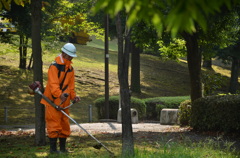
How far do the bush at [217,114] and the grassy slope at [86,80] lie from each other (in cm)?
1106

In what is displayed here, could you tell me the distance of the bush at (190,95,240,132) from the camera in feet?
40.3

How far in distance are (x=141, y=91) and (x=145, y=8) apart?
33.8 metres

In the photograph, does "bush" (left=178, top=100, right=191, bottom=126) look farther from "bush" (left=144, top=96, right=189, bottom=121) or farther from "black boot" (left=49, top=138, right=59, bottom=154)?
"bush" (left=144, top=96, right=189, bottom=121)

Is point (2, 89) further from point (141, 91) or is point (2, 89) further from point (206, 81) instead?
point (206, 81)

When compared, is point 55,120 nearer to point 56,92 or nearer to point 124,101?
point 56,92

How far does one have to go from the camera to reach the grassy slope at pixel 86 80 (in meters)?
26.3

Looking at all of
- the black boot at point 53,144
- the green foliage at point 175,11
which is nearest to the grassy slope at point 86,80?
the black boot at point 53,144

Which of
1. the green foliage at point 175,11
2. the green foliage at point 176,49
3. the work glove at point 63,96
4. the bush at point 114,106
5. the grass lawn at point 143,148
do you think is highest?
the green foliage at point 176,49

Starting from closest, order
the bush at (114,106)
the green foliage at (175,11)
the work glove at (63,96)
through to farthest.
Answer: the green foliage at (175,11)
the work glove at (63,96)
the bush at (114,106)

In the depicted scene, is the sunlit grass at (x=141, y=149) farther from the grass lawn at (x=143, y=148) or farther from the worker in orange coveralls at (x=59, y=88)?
the worker in orange coveralls at (x=59, y=88)

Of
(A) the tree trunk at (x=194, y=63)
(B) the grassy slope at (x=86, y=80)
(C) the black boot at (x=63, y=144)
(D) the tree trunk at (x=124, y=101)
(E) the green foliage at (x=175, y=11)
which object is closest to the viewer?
(E) the green foliage at (x=175, y=11)

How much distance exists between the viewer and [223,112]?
41.5 feet

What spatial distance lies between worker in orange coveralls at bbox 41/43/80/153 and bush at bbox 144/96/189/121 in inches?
607

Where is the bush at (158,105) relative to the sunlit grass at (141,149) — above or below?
below
